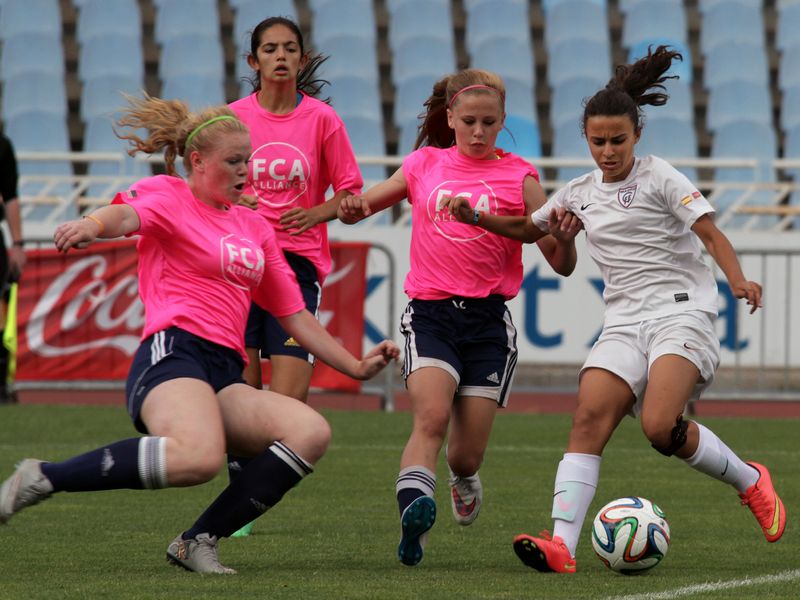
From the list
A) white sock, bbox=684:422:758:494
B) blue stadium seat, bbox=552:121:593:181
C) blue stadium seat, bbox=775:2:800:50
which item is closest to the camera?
white sock, bbox=684:422:758:494

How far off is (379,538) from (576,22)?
577 inches

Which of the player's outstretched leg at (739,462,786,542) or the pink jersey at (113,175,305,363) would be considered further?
the player's outstretched leg at (739,462,786,542)

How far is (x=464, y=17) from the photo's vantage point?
68.3 ft

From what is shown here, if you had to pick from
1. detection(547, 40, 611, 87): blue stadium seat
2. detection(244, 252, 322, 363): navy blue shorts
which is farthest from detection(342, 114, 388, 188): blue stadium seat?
detection(244, 252, 322, 363): navy blue shorts

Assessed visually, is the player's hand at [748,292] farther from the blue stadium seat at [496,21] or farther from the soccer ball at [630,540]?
the blue stadium seat at [496,21]

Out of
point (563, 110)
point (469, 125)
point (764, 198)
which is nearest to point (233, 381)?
point (469, 125)

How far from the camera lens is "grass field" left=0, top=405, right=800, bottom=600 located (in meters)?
4.89

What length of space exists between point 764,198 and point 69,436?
8741mm

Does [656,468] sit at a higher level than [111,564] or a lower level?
lower

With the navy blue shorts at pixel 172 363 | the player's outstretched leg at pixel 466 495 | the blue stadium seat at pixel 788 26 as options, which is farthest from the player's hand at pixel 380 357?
the blue stadium seat at pixel 788 26

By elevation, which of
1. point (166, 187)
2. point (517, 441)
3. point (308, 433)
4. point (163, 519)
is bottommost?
point (517, 441)

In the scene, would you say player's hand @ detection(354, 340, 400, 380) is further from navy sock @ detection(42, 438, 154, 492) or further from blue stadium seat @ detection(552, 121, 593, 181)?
blue stadium seat @ detection(552, 121, 593, 181)

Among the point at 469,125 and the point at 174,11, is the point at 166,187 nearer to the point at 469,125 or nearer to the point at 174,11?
the point at 469,125

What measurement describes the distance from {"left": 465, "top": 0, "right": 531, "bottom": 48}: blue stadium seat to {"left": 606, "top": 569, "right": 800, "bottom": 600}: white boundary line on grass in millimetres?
15075
